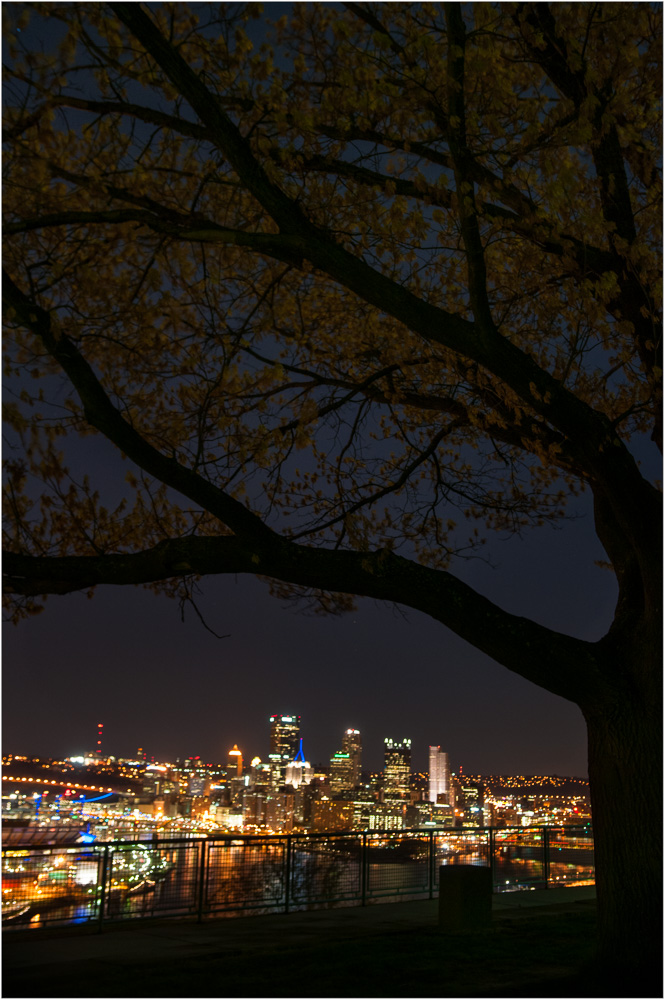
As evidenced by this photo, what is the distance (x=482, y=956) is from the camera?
8.94 m

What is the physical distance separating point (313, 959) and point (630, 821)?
3.32 metres

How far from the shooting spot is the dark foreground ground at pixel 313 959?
24.3ft

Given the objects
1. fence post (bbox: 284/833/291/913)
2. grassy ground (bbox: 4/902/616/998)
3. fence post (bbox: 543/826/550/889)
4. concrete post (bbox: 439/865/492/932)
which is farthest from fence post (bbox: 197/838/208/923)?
fence post (bbox: 543/826/550/889)

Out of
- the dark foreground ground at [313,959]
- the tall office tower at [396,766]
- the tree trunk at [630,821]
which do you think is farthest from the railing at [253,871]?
the tall office tower at [396,766]

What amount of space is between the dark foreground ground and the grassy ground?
0.4 inches

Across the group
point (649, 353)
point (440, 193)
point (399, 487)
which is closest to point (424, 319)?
point (440, 193)

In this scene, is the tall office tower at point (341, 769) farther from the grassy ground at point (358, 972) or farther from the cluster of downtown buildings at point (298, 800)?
the grassy ground at point (358, 972)

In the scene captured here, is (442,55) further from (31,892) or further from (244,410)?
(31,892)

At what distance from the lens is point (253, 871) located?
12258 mm

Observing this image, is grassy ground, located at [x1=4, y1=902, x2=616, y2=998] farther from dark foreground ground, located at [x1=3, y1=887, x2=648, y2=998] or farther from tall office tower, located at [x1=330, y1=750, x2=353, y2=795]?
tall office tower, located at [x1=330, y1=750, x2=353, y2=795]

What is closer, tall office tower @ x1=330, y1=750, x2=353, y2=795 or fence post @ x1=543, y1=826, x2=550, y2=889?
fence post @ x1=543, y1=826, x2=550, y2=889

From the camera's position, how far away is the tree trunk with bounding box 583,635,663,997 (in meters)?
7.81

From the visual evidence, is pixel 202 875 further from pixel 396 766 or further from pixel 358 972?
pixel 396 766

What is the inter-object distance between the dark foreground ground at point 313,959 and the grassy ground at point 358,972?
10mm
